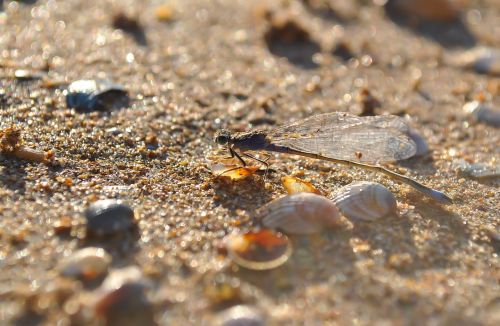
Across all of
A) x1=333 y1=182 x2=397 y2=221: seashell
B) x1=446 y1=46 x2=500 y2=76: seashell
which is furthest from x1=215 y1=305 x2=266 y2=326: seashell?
x1=446 y1=46 x2=500 y2=76: seashell

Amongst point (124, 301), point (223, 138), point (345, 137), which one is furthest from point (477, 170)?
point (124, 301)

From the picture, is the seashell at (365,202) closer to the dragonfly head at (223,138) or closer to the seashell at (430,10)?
the dragonfly head at (223,138)

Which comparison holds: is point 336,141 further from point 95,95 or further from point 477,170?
point 95,95

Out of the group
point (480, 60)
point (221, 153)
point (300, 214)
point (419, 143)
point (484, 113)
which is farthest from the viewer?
point (480, 60)

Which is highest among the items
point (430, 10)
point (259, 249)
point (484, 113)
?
point (259, 249)

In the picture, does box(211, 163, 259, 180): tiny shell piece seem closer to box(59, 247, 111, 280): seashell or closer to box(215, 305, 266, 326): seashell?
box(59, 247, 111, 280): seashell

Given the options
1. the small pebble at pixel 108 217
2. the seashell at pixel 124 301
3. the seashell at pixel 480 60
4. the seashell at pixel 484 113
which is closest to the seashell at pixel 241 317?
the seashell at pixel 124 301

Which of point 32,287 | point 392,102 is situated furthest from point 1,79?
point 392,102
